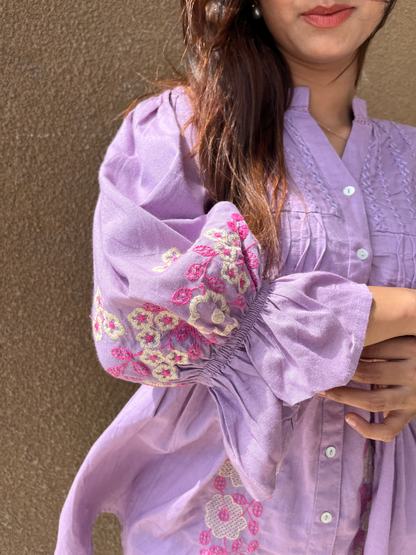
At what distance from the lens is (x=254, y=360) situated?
85 cm

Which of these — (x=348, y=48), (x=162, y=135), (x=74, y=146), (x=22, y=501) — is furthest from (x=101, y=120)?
(x=22, y=501)

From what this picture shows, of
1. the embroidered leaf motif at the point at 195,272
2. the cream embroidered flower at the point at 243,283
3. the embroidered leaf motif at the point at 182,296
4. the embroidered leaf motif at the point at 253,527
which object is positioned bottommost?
the embroidered leaf motif at the point at 253,527

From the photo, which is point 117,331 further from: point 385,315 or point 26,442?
point 26,442

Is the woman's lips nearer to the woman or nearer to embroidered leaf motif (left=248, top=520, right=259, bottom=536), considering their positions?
the woman

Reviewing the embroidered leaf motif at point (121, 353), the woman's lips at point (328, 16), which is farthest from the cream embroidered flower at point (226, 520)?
the woman's lips at point (328, 16)

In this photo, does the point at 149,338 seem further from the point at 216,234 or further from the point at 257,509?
the point at 257,509

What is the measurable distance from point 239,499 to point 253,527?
0.06m

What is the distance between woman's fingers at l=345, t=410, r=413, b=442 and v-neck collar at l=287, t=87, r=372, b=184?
46 cm

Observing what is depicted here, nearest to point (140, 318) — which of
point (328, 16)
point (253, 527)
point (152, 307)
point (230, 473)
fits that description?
point (152, 307)

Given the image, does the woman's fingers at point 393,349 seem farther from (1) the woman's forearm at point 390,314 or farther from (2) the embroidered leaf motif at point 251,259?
(2) the embroidered leaf motif at point 251,259

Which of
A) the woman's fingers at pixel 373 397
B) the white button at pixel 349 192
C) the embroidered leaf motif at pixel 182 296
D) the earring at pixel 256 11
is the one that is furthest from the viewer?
the earring at pixel 256 11

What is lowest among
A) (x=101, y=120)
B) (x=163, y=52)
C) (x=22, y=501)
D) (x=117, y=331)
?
(x=22, y=501)

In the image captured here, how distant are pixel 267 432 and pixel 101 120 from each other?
878mm

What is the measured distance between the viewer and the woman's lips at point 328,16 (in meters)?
1.06
